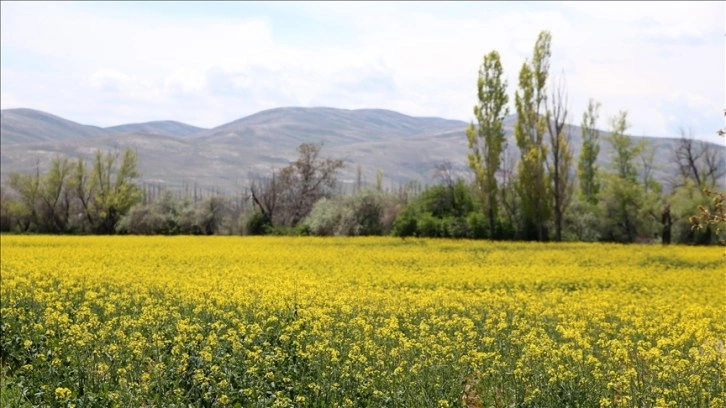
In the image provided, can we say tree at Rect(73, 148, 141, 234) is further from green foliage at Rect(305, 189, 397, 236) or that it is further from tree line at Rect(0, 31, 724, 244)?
green foliage at Rect(305, 189, 397, 236)

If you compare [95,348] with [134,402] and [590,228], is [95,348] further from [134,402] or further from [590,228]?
[590,228]

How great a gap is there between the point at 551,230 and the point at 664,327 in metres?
32.1

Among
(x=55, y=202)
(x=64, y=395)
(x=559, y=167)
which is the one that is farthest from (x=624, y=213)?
(x=55, y=202)

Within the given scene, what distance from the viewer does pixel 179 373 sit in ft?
30.1

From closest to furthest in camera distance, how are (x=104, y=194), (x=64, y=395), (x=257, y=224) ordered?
(x=64, y=395) → (x=257, y=224) → (x=104, y=194)

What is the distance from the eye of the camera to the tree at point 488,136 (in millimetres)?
42097

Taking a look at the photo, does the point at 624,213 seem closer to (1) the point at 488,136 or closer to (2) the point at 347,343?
(1) the point at 488,136

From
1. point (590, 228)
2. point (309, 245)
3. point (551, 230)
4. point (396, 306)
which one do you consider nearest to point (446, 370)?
point (396, 306)

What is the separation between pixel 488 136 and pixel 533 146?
9.17 ft

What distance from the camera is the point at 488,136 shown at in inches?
1761

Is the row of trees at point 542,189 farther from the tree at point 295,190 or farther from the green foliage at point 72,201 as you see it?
the green foliage at point 72,201

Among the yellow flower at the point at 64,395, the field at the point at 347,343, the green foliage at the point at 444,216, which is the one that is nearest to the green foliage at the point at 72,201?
the green foliage at the point at 444,216

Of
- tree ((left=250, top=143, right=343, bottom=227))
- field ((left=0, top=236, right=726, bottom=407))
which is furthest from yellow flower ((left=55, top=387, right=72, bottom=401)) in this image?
tree ((left=250, top=143, right=343, bottom=227))

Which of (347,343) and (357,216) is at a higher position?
(357,216)
